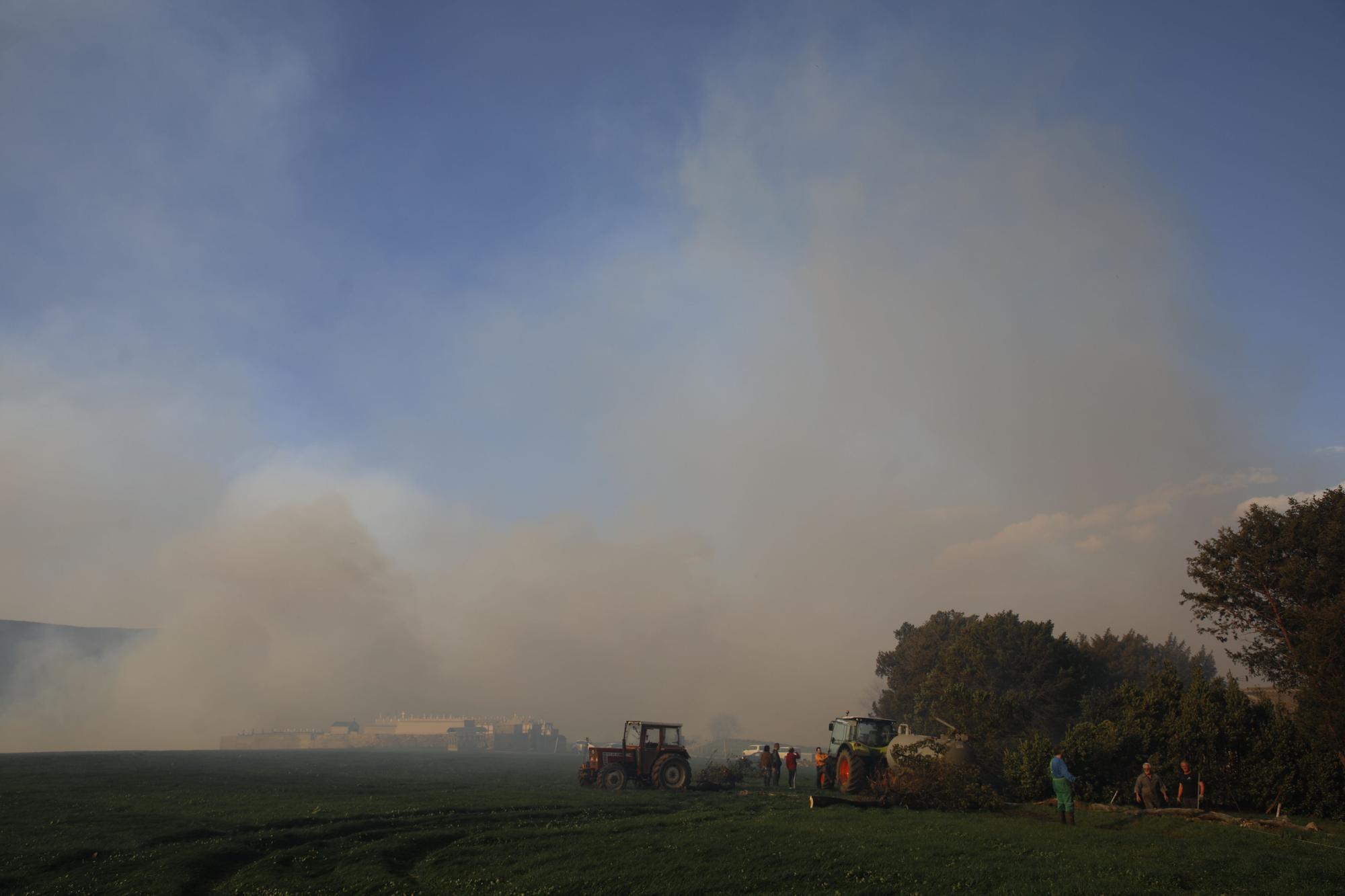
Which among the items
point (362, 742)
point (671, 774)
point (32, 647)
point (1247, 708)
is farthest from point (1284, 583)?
point (32, 647)

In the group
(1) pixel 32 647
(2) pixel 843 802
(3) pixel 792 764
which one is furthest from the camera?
(1) pixel 32 647

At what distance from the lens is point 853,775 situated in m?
30.6

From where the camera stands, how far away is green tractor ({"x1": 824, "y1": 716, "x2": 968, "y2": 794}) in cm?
2909

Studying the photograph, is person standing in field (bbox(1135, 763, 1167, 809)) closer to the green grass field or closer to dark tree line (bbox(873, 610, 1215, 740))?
the green grass field

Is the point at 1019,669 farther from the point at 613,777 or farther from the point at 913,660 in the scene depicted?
the point at 613,777

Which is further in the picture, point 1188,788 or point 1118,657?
point 1118,657

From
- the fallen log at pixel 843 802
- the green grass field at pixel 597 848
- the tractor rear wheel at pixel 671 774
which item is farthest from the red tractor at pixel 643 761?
the fallen log at pixel 843 802

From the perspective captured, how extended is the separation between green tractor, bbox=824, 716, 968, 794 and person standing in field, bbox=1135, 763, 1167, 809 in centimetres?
614

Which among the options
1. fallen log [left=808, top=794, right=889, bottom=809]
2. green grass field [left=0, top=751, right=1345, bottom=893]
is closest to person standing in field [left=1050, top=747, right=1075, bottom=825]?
green grass field [left=0, top=751, right=1345, bottom=893]

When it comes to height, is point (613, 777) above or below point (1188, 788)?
below

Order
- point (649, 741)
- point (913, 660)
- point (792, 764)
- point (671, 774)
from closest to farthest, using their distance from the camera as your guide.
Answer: point (671, 774)
point (649, 741)
point (792, 764)
point (913, 660)

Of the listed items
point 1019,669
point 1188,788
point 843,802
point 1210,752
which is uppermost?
point 1019,669

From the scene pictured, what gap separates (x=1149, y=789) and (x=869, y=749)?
12.2m

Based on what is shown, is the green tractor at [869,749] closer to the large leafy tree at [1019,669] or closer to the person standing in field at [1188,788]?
the person standing in field at [1188,788]
